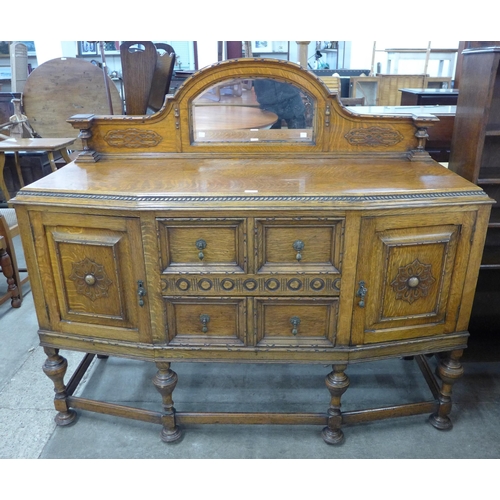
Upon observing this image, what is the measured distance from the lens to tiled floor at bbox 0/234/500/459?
2012 mm

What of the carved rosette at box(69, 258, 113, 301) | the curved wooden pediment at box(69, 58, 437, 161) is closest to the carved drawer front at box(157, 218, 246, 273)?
the carved rosette at box(69, 258, 113, 301)

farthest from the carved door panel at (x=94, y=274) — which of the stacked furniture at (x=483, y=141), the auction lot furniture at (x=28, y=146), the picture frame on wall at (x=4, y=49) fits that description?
the picture frame on wall at (x=4, y=49)

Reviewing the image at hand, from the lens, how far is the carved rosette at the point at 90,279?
1.73m

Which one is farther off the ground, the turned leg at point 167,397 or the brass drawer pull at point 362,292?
the brass drawer pull at point 362,292

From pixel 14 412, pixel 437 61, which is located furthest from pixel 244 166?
pixel 437 61

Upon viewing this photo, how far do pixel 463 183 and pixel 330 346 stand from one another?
2.55 feet

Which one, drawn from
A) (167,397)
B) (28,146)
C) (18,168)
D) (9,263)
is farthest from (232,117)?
(18,168)

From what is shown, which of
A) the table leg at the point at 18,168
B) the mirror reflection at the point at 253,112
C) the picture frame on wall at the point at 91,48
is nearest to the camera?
the mirror reflection at the point at 253,112

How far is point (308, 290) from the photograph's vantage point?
5.60 feet

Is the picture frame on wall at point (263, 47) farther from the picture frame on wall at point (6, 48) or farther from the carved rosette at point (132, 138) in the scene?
the carved rosette at point (132, 138)

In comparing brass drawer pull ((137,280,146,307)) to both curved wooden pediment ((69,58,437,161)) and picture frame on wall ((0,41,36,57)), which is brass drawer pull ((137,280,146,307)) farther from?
picture frame on wall ((0,41,36,57))

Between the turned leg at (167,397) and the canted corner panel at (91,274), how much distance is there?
0.26 metres

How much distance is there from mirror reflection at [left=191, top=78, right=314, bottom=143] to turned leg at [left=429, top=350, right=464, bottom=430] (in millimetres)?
1107

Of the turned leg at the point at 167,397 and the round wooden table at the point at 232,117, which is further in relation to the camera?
the round wooden table at the point at 232,117
